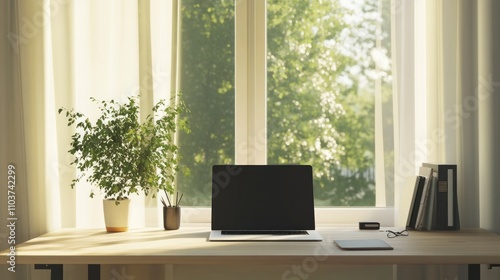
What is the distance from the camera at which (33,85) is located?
2.75 m

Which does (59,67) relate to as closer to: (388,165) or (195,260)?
(195,260)

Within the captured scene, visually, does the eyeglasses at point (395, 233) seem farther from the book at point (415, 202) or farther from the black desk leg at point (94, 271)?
the black desk leg at point (94, 271)

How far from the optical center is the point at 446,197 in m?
Answer: 2.64

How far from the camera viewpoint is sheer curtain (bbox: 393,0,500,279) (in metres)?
2.69

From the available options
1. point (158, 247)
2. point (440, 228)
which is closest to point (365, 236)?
point (440, 228)

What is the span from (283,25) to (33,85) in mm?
1105

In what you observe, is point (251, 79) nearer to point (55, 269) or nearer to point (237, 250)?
point (237, 250)

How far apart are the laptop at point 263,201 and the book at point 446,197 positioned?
50 cm

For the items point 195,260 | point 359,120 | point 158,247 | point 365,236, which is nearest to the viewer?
point 195,260

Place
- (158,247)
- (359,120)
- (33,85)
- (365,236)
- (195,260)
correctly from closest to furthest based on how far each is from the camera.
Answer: (195,260)
(158,247)
(365,236)
(33,85)
(359,120)

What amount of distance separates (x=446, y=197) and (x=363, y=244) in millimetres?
530

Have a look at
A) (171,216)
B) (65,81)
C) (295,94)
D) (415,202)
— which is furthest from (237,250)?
(65,81)

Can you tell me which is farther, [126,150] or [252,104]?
[252,104]

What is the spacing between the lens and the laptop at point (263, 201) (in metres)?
2.57
